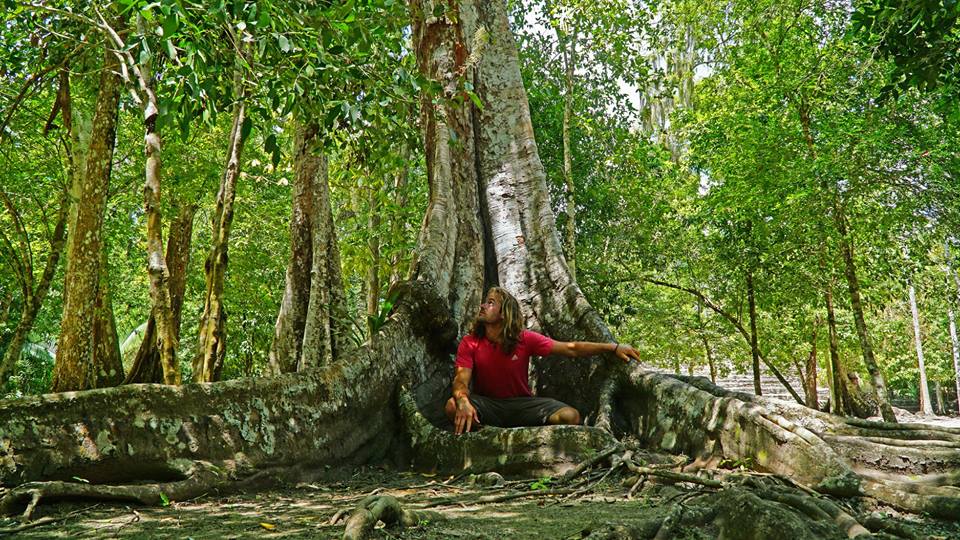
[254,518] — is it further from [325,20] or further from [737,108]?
[737,108]

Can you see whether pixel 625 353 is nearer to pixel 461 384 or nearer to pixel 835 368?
pixel 461 384

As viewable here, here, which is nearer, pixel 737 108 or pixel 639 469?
pixel 639 469

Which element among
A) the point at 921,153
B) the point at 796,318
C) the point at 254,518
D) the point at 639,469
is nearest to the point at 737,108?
the point at 921,153

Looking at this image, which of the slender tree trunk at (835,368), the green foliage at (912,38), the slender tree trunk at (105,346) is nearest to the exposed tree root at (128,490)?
the green foliage at (912,38)

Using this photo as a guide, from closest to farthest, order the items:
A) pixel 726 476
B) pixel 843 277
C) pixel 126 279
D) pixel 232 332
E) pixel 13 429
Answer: pixel 13 429 < pixel 726 476 < pixel 843 277 < pixel 232 332 < pixel 126 279

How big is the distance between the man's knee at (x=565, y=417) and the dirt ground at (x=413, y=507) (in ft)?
3.33

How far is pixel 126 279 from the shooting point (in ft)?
73.3

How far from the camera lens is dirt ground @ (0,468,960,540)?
290 cm

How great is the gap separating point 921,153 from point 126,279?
896 inches

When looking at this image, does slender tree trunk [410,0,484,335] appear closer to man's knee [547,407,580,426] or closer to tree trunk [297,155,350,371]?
man's knee [547,407,580,426]

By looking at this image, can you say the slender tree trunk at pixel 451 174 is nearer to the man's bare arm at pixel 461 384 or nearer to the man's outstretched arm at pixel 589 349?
the man's bare arm at pixel 461 384

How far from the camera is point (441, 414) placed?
6.09m

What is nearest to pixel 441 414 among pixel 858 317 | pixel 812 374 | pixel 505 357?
pixel 505 357

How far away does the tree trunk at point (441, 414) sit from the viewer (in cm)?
346
